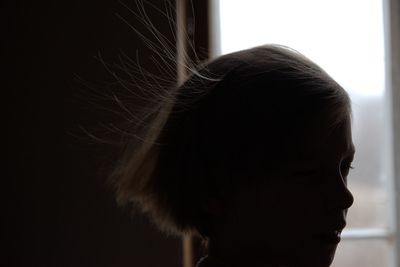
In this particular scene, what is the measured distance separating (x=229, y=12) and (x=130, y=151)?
0.80m

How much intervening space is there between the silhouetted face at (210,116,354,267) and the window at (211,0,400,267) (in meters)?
0.88

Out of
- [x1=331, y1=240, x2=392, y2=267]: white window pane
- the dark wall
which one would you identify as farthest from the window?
the dark wall

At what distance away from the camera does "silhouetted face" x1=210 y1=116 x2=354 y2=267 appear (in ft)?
1.70

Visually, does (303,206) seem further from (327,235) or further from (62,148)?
(62,148)

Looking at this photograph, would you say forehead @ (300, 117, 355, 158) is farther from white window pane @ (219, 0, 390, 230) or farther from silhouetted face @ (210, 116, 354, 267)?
white window pane @ (219, 0, 390, 230)

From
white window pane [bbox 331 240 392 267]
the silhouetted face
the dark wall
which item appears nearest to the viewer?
the silhouetted face

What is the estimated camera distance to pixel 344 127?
1.80 feet

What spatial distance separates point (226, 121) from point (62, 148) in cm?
86

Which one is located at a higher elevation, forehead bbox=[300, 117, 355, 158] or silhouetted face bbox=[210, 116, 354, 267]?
forehead bbox=[300, 117, 355, 158]

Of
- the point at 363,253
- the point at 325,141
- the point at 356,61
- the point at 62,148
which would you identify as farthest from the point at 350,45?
the point at 325,141

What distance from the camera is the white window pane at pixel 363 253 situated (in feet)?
4.76

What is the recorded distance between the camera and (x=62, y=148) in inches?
51.9

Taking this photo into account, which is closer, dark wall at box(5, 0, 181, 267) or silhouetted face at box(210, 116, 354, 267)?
silhouetted face at box(210, 116, 354, 267)

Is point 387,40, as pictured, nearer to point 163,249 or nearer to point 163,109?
point 163,249
